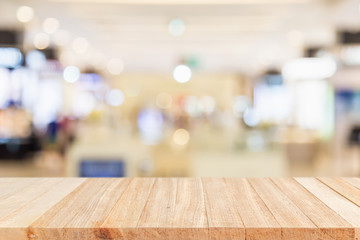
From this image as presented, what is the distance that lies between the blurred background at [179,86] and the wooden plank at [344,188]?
9.32ft

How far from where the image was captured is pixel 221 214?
1.11m

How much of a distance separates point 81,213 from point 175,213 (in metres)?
0.25

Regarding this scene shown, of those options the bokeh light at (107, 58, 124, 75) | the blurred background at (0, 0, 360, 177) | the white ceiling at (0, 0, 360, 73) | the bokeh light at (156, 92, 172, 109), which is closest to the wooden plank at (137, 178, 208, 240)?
the blurred background at (0, 0, 360, 177)

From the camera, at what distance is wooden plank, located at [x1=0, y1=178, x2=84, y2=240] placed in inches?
39.9

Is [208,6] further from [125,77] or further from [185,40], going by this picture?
[125,77]

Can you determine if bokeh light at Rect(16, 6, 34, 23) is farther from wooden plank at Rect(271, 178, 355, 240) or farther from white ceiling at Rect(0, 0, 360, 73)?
wooden plank at Rect(271, 178, 355, 240)

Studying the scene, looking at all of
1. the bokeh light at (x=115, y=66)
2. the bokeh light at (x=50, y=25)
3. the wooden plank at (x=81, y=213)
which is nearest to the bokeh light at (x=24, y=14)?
the bokeh light at (x=50, y=25)

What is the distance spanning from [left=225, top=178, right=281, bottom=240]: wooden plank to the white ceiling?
17.4 feet

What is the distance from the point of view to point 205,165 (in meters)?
4.43

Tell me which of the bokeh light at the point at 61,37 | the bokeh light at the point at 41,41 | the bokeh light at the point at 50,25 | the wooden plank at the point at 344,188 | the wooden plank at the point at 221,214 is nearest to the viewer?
the wooden plank at the point at 221,214

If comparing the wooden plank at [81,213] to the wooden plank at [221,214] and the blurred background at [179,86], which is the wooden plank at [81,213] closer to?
the wooden plank at [221,214]

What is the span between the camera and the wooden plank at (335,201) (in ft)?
3.53

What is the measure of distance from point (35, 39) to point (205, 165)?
7.17 m

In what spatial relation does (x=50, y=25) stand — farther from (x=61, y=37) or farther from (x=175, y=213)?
(x=175, y=213)
